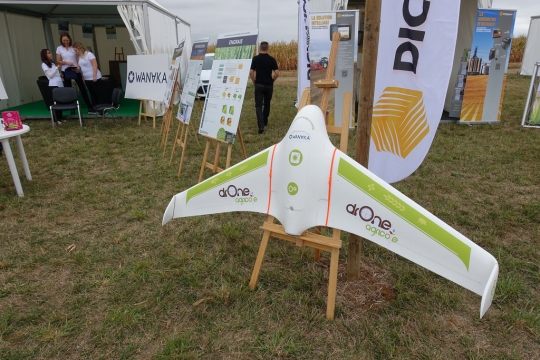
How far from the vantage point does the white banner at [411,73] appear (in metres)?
1.98

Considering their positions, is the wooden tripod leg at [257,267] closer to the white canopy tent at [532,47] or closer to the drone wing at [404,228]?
the drone wing at [404,228]

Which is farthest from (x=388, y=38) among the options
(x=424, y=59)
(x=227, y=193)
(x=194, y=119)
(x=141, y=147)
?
(x=194, y=119)

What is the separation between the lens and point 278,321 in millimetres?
2156

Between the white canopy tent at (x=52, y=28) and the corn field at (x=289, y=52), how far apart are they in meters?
9.59

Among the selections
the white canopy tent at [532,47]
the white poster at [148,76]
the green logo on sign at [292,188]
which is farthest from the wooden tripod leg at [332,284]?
the white canopy tent at [532,47]

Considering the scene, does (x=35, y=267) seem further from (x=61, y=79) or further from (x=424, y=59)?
(x=61, y=79)

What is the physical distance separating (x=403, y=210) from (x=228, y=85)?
252cm

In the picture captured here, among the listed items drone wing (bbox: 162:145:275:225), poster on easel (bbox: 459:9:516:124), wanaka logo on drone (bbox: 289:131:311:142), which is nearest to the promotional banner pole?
wanaka logo on drone (bbox: 289:131:311:142)

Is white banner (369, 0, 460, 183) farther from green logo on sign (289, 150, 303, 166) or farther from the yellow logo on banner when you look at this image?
green logo on sign (289, 150, 303, 166)

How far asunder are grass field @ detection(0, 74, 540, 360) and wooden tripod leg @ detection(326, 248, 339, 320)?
0.07m

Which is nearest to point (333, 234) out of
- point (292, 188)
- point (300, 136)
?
point (292, 188)

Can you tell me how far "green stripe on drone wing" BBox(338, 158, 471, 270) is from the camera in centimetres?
166

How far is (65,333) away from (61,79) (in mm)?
7400

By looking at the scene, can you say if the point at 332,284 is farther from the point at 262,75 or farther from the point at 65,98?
the point at 65,98
